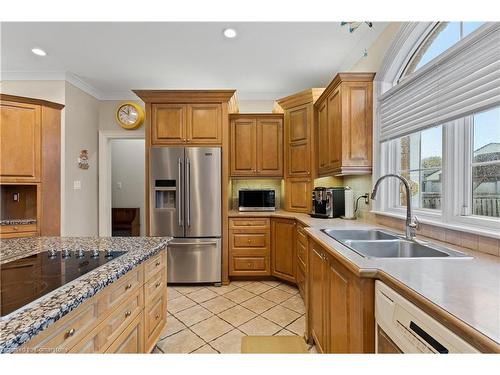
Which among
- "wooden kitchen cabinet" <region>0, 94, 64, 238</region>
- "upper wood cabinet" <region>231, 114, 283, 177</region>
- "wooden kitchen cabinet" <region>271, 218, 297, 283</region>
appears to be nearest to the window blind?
"wooden kitchen cabinet" <region>271, 218, 297, 283</region>

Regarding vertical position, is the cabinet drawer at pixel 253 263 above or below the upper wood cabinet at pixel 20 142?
below

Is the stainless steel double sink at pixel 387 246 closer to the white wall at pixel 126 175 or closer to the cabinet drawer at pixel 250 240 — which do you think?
the cabinet drawer at pixel 250 240

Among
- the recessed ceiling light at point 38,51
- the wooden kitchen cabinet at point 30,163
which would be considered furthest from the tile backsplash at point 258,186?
the recessed ceiling light at point 38,51

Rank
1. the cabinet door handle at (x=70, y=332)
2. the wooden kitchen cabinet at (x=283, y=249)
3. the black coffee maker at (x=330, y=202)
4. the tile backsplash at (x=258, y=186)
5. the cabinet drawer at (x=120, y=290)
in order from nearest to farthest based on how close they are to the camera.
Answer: the cabinet door handle at (x=70, y=332), the cabinet drawer at (x=120, y=290), the black coffee maker at (x=330, y=202), the wooden kitchen cabinet at (x=283, y=249), the tile backsplash at (x=258, y=186)

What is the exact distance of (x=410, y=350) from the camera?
79cm

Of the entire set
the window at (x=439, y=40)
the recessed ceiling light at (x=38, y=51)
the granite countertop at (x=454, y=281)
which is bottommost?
the granite countertop at (x=454, y=281)

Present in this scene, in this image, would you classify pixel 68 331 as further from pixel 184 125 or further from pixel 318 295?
pixel 184 125

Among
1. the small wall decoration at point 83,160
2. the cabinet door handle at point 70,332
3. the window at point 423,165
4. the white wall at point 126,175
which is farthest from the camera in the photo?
the white wall at point 126,175

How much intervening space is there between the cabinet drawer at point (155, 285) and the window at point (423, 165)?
209 cm

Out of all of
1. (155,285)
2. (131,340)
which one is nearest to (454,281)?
(131,340)

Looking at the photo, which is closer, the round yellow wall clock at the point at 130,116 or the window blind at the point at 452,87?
the window blind at the point at 452,87

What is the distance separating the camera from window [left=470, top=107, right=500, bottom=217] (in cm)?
133

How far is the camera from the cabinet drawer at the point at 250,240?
329cm
